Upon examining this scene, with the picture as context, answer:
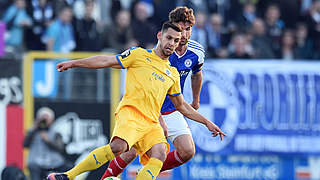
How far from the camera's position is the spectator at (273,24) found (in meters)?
18.4

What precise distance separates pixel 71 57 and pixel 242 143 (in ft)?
13.9

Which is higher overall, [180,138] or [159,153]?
[180,138]

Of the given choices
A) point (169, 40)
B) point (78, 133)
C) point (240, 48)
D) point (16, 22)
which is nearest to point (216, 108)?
point (240, 48)

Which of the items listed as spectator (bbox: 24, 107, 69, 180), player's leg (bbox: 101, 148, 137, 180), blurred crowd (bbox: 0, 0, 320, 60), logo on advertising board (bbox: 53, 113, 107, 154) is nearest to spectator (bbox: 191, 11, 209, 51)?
blurred crowd (bbox: 0, 0, 320, 60)

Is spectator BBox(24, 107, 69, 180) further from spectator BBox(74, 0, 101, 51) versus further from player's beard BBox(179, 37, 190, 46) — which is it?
player's beard BBox(179, 37, 190, 46)

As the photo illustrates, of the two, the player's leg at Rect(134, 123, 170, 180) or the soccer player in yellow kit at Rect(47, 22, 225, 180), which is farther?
the player's leg at Rect(134, 123, 170, 180)

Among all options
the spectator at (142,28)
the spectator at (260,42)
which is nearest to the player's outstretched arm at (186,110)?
the spectator at (142,28)

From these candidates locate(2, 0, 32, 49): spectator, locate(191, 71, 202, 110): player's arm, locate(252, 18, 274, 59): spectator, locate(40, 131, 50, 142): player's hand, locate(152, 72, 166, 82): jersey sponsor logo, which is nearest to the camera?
locate(152, 72, 166, 82): jersey sponsor logo

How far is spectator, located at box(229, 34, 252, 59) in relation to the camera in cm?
1747

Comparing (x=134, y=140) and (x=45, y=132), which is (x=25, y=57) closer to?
(x=45, y=132)

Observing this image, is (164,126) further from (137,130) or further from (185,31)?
(185,31)

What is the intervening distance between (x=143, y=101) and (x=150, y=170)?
0.91 meters

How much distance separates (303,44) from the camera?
61.1 feet

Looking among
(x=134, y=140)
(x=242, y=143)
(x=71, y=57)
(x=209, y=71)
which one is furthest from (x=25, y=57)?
(x=134, y=140)
